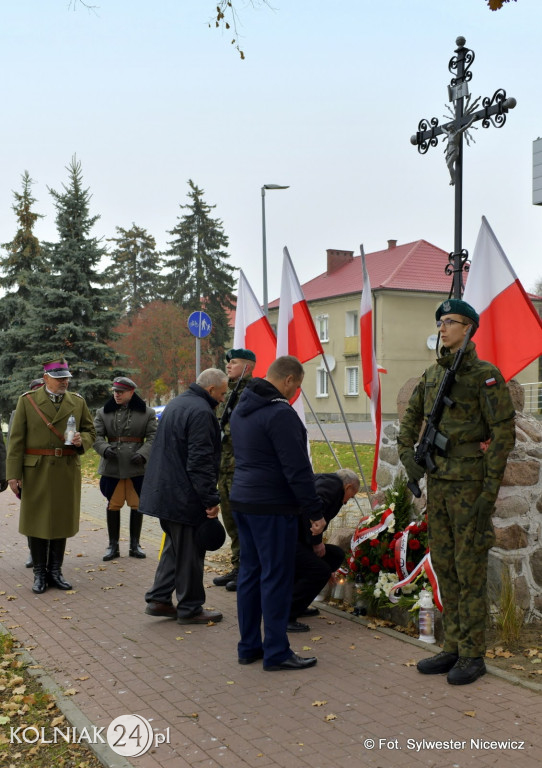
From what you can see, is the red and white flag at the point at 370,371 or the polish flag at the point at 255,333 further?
the polish flag at the point at 255,333

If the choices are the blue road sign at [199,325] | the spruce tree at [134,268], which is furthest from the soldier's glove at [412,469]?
the spruce tree at [134,268]

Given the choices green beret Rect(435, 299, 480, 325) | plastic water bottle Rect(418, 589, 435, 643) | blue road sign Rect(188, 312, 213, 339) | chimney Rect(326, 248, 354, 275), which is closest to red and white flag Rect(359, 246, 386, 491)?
plastic water bottle Rect(418, 589, 435, 643)

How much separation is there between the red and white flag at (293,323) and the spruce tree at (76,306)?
1760cm

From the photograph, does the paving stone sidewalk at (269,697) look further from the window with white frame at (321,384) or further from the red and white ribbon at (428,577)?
the window with white frame at (321,384)

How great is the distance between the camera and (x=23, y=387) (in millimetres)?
26750

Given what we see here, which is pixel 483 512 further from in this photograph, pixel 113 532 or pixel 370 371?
pixel 113 532

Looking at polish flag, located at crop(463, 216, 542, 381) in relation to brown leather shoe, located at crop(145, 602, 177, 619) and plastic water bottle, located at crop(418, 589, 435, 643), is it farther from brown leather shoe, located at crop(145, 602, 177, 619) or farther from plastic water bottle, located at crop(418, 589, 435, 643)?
brown leather shoe, located at crop(145, 602, 177, 619)

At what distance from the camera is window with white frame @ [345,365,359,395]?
46.5 m

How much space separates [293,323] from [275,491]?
3397 millimetres

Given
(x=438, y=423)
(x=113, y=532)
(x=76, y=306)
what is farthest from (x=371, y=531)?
(x=76, y=306)

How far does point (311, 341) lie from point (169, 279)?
4741cm

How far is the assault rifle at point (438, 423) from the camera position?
5.05 meters

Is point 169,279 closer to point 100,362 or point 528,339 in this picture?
point 100,362

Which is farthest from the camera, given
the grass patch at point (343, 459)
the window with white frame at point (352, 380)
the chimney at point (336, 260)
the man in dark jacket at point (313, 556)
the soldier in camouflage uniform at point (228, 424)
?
the chimney at point (336, 260)
